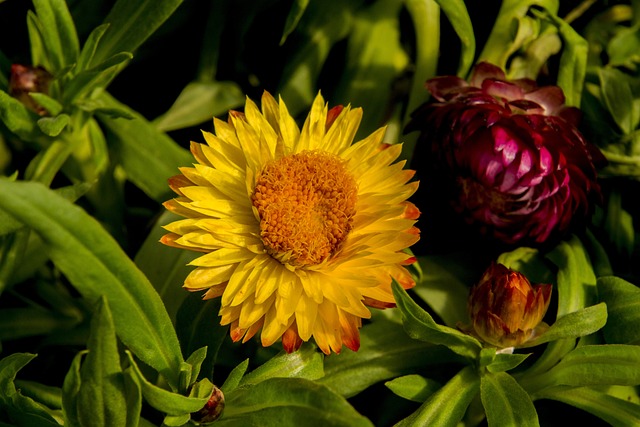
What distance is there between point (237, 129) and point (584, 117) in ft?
1.69

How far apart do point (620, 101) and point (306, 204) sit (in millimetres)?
474

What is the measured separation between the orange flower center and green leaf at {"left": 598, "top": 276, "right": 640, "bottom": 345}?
339mm

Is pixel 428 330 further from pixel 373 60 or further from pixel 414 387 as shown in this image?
pixel 373 60

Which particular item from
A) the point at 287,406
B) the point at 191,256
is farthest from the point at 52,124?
the point at 287,406

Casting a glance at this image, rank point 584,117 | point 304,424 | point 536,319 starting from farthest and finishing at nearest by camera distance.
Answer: point 584,117, point 536,319, point 304,424

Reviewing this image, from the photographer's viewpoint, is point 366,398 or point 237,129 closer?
point 237,129

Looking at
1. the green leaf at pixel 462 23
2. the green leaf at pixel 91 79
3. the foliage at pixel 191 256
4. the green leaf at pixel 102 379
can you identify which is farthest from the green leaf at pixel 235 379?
the green leaf at pixel 462 23

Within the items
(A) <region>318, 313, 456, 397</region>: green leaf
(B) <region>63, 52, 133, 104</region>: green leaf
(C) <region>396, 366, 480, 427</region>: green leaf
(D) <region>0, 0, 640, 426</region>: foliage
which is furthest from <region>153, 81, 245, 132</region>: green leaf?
(C) <region>396, 366, 480, 427</region>: green leaf

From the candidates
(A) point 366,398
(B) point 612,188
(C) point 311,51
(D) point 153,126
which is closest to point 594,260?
(B) point 612,188

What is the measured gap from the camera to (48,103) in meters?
0.95

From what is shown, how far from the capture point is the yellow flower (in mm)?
822

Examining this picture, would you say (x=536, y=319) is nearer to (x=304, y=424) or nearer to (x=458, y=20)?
(x=304, y=424)

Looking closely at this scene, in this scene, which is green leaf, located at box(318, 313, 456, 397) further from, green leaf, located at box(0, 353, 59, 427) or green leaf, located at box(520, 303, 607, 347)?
green leaf, located at box(0, 353, 59, 427)

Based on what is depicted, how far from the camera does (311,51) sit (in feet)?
3.78
